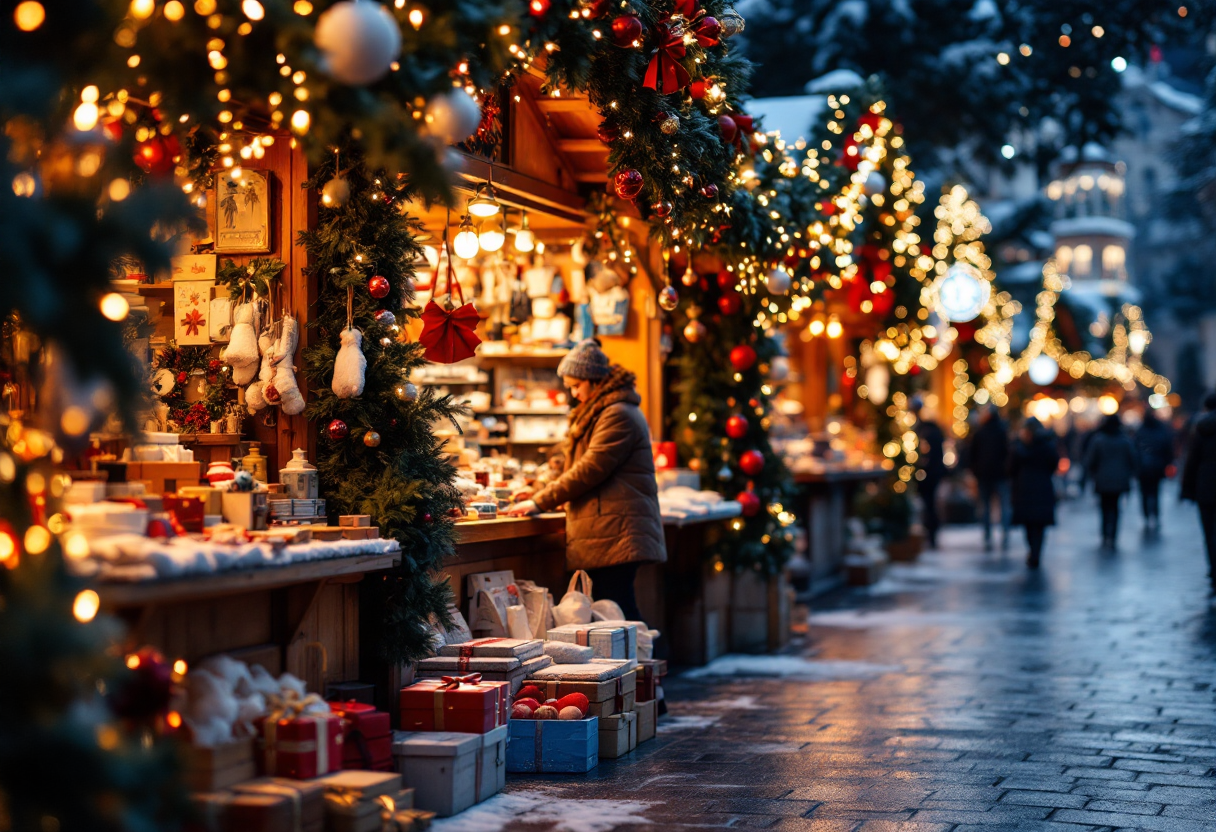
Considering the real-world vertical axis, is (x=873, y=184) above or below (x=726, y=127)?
above

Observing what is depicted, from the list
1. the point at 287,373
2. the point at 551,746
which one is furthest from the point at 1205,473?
the point at 287,373

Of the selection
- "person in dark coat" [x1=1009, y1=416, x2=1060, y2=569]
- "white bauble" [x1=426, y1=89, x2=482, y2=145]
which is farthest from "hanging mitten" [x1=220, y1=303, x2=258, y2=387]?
"person in dark coat" [x1=1009, y1=416, x2=1060, y2=569]

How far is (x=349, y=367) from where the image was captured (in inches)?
242

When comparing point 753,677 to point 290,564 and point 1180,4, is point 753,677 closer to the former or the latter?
point 290,564

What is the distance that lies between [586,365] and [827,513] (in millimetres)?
7938

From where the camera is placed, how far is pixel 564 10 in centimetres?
596

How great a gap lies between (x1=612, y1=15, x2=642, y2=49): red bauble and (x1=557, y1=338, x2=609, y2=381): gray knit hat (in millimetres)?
2166

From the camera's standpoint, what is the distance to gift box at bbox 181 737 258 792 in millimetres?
4695

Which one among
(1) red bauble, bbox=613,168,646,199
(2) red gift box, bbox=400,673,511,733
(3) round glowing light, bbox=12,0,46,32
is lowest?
(2) red gift box, bbox=400,673,511,733

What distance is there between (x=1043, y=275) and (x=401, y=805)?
27.7m

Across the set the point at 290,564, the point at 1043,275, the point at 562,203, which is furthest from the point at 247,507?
the point at 1043,275

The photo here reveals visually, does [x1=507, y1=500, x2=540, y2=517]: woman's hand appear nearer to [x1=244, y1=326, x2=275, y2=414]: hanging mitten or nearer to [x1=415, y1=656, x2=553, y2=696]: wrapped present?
[x1=415, y1=656, x2=553, y2=696]: wrapped present

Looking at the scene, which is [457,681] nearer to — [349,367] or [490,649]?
[490,649]

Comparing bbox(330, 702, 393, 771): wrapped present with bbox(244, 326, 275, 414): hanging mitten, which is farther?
bbox(244, 326, 275, 414): hanging mitten
